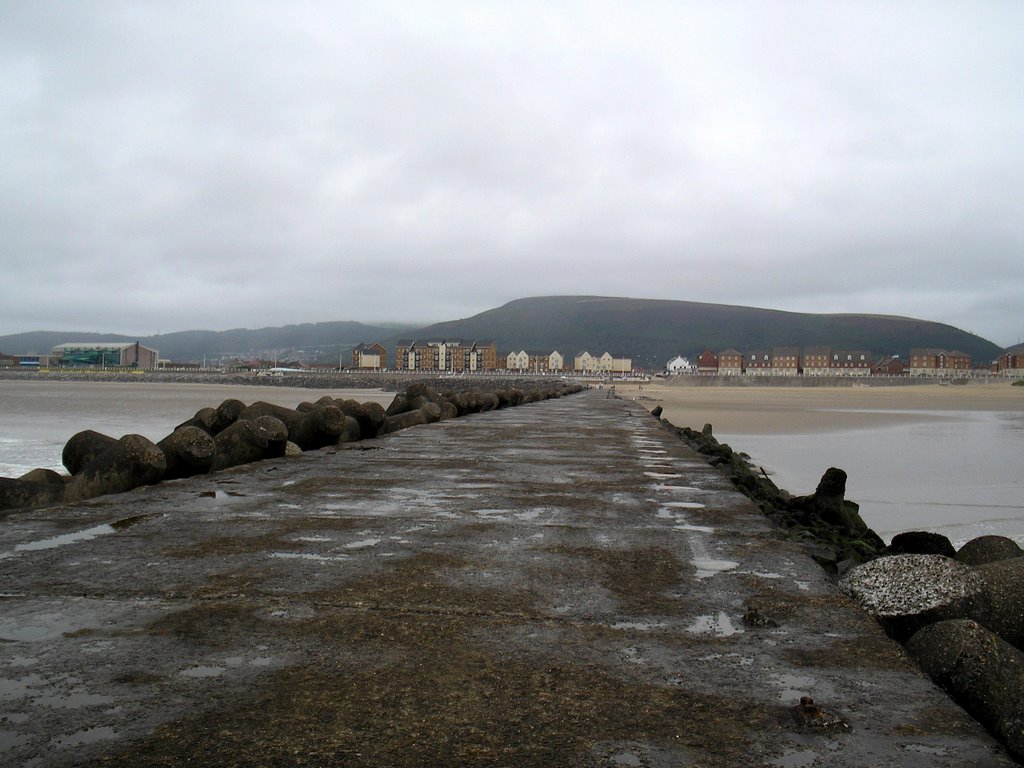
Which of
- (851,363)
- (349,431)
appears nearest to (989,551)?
(349,431)

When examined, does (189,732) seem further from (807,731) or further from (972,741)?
(972,741)

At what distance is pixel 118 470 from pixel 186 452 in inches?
30.8

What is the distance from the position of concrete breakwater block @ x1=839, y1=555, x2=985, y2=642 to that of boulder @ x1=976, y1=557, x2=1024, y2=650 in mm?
50

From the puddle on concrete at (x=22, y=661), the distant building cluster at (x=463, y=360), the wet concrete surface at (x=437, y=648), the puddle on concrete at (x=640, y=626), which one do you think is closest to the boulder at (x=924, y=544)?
the wet concrete surface at (x=437, y=648)

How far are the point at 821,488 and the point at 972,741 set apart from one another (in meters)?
5.49

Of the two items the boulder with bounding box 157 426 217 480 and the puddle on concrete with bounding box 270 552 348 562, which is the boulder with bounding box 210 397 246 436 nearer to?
the boulder with bounding box 157 426 217 480

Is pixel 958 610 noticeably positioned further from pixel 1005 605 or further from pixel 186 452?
pixel 186 452

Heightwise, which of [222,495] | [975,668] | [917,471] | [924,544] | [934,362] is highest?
[934,362]

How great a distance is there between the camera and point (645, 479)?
7480mm

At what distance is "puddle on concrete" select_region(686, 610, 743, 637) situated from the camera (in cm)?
295

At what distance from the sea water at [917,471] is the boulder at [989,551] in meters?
3.63

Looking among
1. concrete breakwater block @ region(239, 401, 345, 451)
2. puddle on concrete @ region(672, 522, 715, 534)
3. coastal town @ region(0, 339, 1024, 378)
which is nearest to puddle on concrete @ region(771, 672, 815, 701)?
puddle on concrete @ region(672, 522, 715, 534)

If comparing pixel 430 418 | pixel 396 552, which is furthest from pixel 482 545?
pixel 430 418

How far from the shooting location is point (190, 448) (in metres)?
6.75
